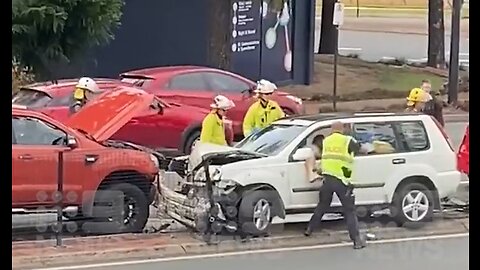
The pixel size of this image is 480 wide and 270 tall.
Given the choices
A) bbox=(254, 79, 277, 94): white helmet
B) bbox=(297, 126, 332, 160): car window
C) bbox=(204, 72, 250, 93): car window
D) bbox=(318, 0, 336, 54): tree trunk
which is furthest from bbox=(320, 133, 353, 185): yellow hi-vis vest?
bbox=(318, 0, 336, 54): tree trunk

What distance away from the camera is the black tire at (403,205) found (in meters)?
7.02

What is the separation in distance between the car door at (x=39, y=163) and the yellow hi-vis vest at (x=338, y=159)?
5.22 feet

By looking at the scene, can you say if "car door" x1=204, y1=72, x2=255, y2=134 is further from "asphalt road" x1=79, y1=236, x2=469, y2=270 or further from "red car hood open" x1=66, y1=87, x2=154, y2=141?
"asphalt road" x1=79, y1=236, x2=469, y2=270

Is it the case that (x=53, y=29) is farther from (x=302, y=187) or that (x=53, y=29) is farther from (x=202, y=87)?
(x=302, y=187)

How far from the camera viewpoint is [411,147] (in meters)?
7.20

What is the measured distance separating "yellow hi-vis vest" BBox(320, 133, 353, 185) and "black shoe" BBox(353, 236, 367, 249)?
38 cm

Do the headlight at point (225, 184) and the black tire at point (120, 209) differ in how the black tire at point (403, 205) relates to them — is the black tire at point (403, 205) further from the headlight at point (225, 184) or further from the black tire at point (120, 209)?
the black tire at point (120, 209)

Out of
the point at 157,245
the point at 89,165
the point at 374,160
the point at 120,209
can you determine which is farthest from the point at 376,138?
the point at 89,165

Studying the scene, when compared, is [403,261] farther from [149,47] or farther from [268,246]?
[149,47]

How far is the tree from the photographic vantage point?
5.66 metres
